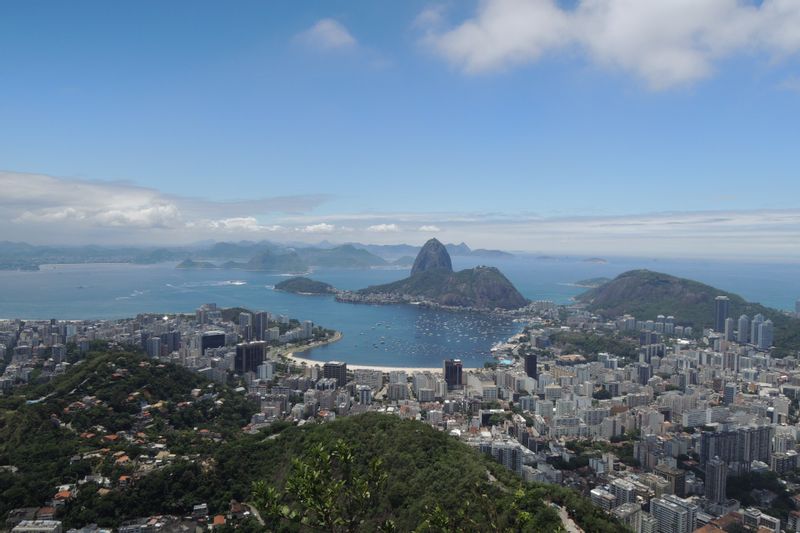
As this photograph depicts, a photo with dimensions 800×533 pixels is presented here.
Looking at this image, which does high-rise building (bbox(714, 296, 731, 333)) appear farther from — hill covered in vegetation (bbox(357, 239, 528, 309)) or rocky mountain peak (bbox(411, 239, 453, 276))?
rocky mountain peak (bbox(411, 239, 453, 276))

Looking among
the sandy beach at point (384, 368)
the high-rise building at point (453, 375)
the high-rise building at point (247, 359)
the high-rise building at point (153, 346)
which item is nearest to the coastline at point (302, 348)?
the sandy beach at point (384, 368)

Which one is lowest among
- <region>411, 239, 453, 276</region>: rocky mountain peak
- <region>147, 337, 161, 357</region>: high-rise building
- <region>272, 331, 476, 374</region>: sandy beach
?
<region>272, 331, 476, 374</region>: sandy beach

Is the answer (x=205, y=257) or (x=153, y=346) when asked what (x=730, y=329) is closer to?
(x=153, y=346)

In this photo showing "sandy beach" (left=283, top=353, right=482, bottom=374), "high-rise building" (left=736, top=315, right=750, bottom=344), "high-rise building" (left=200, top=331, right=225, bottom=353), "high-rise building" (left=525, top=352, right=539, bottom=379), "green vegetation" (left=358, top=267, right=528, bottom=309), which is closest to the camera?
"high-rise building" (left=525, top=352, right=539, bottom=379)

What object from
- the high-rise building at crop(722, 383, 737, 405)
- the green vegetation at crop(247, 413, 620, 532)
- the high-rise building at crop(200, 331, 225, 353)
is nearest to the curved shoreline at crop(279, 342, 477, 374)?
the high-rise building at crop(200, 331, 225, 353)

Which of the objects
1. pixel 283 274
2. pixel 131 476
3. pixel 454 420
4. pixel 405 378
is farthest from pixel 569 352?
pixel 283 274

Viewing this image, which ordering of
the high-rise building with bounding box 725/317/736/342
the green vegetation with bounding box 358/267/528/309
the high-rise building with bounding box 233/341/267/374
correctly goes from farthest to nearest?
1. the green vegetation with bounding box 358/267/528/309
2. the high-rise building with bounding box 725/317/736/342
3. the high-rise building with bounding box 233/341/267/374
